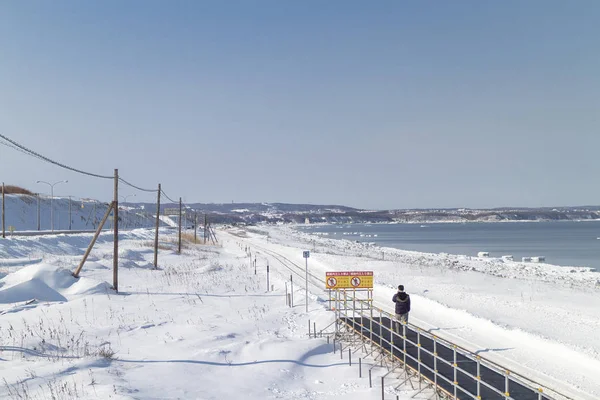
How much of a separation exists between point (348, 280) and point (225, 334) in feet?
16.3

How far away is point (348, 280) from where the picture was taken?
17953 millimetres

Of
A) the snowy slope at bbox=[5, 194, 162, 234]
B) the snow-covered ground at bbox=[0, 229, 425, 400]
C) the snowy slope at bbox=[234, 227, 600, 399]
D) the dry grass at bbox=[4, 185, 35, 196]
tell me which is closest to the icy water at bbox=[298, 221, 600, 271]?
the snowy slope at bbox=[234, 227, 600, 399]

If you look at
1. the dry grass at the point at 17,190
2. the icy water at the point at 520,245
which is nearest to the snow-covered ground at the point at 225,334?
the icy water at the point at 520,245

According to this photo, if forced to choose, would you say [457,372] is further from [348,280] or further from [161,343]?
[161,343]

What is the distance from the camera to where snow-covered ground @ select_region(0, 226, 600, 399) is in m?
10.7

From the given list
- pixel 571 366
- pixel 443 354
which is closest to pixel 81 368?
pixel 443 354

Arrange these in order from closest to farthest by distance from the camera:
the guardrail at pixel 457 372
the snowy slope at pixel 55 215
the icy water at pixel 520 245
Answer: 1. the guardrail at pixel 457 372
2. the icy water at pixel 520 245
3. the snowy slope at pixel 55 215

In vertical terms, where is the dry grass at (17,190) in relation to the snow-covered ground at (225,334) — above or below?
above

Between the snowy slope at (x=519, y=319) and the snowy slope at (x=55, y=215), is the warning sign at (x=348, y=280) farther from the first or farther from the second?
the snowy slope at (x=55, y=215)

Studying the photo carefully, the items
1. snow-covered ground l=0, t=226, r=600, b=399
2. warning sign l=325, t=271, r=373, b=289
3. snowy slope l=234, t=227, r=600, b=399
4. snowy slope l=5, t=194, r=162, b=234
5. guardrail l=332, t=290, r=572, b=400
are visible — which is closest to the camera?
guardrail l=332, t=290, r=572, b=400

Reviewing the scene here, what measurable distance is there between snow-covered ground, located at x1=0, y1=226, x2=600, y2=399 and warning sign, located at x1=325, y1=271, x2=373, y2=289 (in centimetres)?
150

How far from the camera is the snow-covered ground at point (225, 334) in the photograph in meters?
10.7

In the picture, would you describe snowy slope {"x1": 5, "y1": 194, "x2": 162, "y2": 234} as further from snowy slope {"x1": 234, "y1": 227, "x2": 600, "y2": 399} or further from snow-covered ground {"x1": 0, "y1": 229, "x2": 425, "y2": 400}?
snowy slope {"x1": 234, "y1": 227, "x2": 600, "y2": 399}

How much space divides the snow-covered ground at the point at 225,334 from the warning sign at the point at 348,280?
1.50 meters
